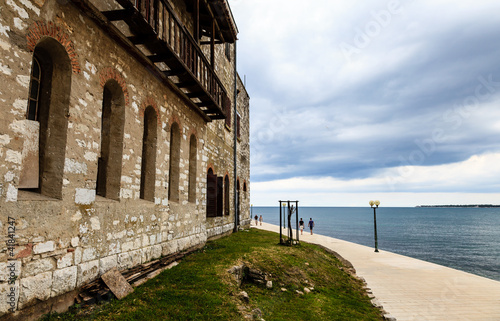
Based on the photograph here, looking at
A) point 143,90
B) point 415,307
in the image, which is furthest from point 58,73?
point 415,307

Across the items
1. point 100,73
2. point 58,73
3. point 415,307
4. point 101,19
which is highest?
point 101,19

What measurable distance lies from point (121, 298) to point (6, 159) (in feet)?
10.2

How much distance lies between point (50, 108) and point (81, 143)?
2.35 feet

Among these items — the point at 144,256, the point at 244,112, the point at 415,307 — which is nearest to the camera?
the point at 144,256

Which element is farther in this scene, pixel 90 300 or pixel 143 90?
pixel 143 90

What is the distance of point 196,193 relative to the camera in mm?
10688

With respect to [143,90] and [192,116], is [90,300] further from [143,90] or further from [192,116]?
[192,116]

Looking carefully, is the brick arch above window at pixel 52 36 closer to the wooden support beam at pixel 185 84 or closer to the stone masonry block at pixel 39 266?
the stone masonry block at pixel 39 266

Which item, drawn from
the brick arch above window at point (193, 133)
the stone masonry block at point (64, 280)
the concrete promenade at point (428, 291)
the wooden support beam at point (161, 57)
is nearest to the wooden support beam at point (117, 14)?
the wooden support beam at point (161, 57)

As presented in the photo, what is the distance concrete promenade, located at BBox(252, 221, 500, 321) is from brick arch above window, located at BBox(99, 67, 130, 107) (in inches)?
368

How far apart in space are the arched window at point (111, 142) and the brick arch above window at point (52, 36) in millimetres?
1239

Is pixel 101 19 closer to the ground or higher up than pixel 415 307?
higher up

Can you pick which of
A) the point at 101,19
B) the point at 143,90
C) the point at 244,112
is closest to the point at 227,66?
the point at 244,112

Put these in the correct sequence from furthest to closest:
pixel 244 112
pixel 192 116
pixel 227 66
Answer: pixel 244 112 < pixel 227 66 < pixel 192 116
